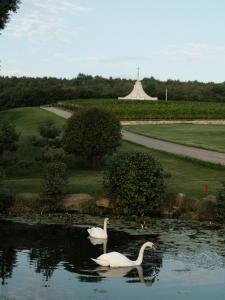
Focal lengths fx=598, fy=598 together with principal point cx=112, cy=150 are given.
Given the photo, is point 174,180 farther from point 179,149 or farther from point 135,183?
point 179,149

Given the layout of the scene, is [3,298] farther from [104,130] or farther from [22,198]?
[104,130]

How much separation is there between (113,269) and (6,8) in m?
20.3

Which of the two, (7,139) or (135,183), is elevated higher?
(7,139)

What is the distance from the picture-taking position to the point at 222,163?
1726 inches

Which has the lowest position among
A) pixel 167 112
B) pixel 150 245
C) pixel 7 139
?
pixel 150 245

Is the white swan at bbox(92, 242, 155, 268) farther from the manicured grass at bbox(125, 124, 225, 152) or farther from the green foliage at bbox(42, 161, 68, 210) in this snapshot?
the manicured grass at bbox(125, 124, 225, 152)

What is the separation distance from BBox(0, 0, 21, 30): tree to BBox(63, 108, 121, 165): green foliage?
9.90m

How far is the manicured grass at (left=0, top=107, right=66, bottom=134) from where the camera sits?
77156 mm

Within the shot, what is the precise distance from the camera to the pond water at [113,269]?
18375 mm

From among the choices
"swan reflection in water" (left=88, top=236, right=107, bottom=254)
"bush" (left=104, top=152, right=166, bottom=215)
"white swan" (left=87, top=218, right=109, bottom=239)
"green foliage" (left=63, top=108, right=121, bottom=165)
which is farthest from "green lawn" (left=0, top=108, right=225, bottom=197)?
"swan reflection in water" (left=88, top=236, right=107, bottom=254)

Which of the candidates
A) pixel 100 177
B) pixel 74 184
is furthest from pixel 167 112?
pixel 74 184

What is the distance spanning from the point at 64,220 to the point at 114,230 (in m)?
2.84

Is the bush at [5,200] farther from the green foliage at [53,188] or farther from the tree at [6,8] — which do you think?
the tree at [6,8]

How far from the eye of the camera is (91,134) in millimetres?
42781
